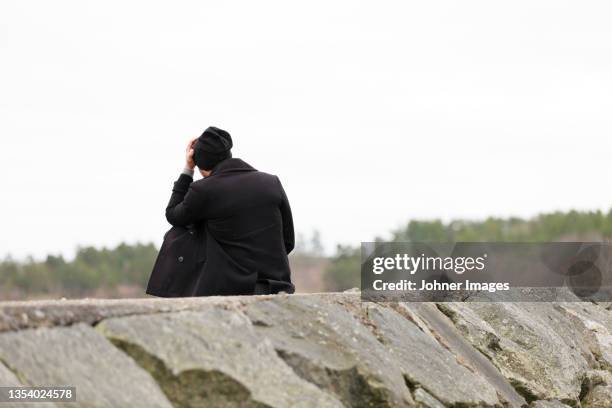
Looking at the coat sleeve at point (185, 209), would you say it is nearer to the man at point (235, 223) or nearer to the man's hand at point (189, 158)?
the man at point (235, 223)

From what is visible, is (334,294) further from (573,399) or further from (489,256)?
(489,256)

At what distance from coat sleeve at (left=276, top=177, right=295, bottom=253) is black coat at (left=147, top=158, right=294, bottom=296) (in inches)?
2.4

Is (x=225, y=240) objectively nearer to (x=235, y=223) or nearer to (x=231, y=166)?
(x=235, y=223)

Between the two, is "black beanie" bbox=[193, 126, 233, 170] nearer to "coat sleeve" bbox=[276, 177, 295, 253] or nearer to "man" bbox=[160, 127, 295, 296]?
"man" bbox=[160, 127, 295, 296]

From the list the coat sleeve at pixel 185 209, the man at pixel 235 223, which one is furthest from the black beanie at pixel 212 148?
the coat sleeve at pixel 185 209

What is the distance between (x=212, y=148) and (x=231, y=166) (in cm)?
15

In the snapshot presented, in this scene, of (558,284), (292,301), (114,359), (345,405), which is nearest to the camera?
(114,359)

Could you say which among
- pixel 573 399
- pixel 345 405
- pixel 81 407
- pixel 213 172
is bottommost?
pixel 573 399

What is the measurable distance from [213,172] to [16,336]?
269cm

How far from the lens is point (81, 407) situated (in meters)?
3.07

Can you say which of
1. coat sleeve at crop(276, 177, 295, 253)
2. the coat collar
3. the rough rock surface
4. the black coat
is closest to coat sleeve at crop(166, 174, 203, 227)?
the black coat

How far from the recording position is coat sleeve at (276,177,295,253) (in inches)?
230

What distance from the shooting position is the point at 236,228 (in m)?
5.59

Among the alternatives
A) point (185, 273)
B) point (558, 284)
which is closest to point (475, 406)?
point (185, 273)
